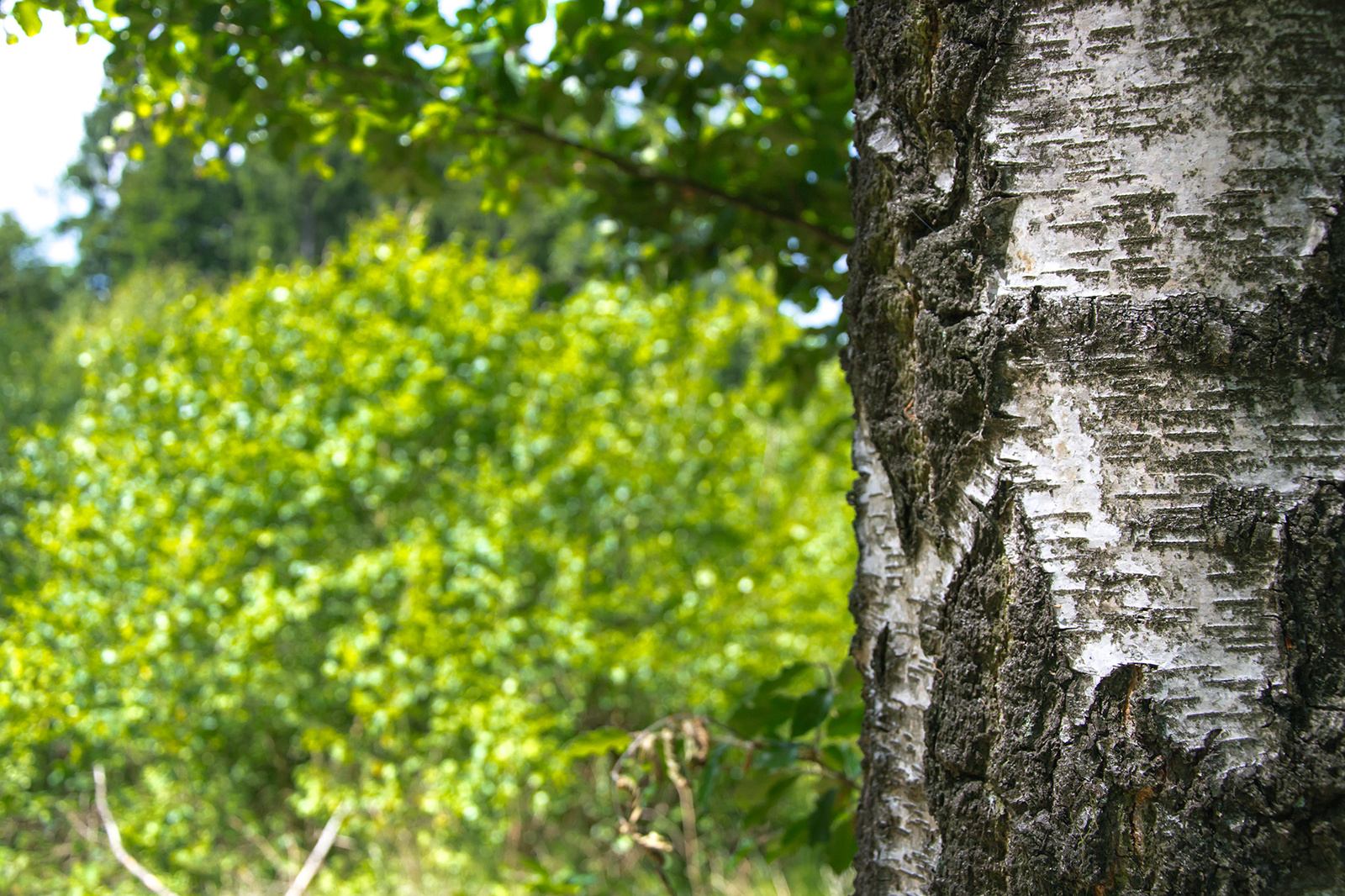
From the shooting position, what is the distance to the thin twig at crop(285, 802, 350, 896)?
145 inches

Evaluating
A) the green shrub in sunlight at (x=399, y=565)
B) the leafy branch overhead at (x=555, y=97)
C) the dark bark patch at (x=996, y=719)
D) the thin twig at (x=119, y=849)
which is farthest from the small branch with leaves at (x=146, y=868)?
the dark bark patch at (x=996, y=719)

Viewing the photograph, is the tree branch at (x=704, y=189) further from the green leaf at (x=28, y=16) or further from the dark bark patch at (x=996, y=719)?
the dark bark patch at (x=996, y=719)

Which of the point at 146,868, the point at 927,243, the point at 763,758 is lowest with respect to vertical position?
the point at 146,868

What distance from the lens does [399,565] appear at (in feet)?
13.3

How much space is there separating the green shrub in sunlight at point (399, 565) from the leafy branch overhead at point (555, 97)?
2.00 meters

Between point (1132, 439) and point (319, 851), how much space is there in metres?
4.21

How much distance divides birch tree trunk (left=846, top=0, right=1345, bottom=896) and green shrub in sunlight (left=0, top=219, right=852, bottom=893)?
10.9ft

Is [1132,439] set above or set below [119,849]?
above

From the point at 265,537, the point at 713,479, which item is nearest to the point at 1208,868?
the point at 713,479

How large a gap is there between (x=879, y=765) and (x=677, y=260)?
141cm

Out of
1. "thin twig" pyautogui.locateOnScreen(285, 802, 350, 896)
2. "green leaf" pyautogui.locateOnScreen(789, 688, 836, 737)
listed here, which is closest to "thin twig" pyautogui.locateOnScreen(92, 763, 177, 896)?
"thin twig" pyautogui.locateOnScreen(285, 802, 350, 896)

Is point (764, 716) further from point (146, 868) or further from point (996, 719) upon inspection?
point (146, 868)

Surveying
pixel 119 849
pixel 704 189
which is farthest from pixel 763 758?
pixel 119 849

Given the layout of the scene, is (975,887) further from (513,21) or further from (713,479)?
(713,479)
